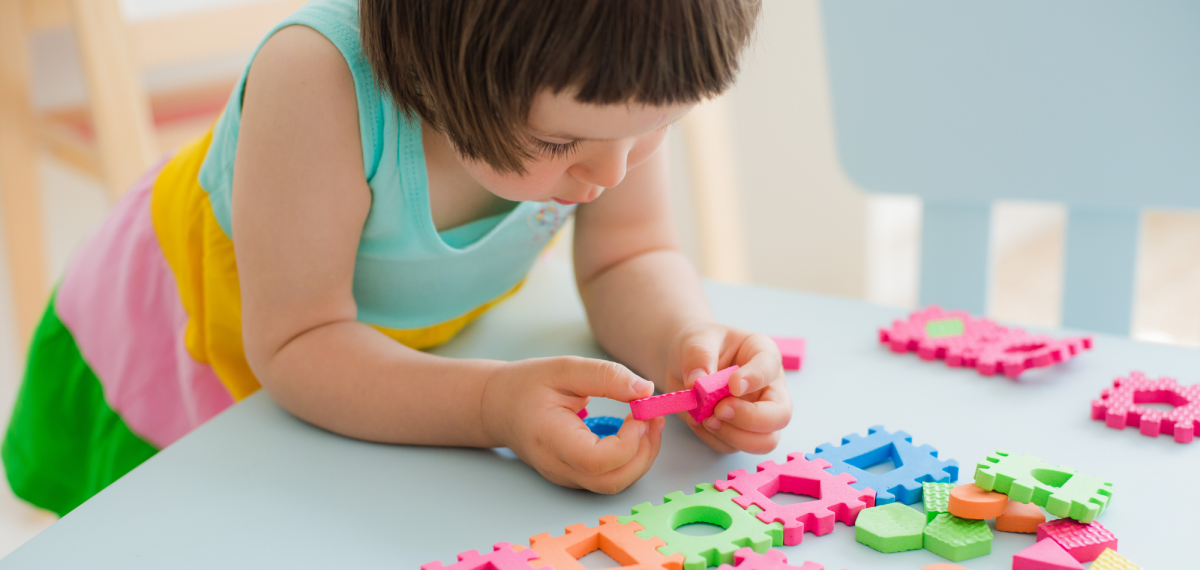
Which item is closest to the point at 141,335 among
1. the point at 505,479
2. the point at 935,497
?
the point at 505,479

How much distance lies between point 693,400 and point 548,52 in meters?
0.20

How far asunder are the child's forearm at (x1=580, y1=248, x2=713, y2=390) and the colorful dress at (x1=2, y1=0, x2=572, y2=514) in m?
0.08

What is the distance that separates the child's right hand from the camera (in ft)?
1.44

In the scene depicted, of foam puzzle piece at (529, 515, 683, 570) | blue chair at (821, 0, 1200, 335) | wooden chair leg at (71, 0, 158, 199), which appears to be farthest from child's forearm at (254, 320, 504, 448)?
wooden chair leg at (71, 0, 158, 199)

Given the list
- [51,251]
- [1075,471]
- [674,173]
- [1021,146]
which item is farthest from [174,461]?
[674,173]

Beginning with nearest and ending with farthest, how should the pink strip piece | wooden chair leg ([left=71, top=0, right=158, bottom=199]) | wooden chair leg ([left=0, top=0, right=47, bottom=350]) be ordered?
1. the pink strip piece
2. wooden chair leg ([left=71, top=0, right=158, bottom=199])
3. wooden chair leg ([left=0, top=0, right=47, bottom=350])

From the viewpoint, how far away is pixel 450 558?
397 millimetres

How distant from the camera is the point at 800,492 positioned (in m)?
0.44

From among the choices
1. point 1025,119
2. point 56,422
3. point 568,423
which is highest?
point 1025,119

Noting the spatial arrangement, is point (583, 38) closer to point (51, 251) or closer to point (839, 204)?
point (839, 204)

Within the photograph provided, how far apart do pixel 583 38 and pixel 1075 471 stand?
319 millimetres

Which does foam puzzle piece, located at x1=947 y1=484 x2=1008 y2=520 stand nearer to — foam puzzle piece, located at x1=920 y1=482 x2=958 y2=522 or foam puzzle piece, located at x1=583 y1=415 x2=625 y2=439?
foam puzzle piece, located at x1=920 y1=482 x2=958 y2=522

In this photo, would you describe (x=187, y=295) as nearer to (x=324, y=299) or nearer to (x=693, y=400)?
(x=324, y=299)

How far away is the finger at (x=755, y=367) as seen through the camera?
1.57 ft
